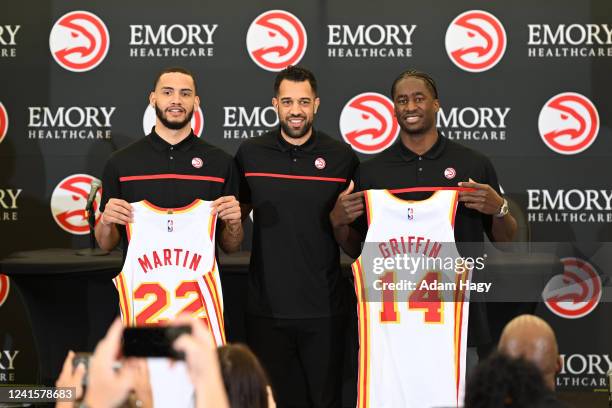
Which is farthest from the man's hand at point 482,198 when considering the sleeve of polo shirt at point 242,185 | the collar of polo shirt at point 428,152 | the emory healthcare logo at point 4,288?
the emory healthcare logo at point 4,288

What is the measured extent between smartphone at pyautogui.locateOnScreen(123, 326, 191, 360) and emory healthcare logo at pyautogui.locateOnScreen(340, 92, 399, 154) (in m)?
3.82

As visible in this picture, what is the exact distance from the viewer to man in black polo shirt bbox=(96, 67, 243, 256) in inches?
158

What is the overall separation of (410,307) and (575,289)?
2380 mm

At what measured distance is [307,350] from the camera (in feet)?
13.5

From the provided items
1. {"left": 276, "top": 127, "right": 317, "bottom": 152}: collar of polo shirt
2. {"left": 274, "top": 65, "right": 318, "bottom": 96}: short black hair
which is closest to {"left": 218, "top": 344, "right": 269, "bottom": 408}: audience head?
{"left": 276, "top": 127, "right": 317, "bottom": 152}: collar of polo shirt

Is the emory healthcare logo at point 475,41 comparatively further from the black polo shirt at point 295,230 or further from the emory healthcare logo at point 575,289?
the black polo shirt at point 295,230

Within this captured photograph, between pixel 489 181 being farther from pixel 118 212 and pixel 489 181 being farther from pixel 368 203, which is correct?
pixel 118 212

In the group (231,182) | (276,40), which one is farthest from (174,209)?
(276,40)

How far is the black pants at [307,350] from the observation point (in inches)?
162

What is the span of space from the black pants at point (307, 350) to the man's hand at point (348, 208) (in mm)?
493

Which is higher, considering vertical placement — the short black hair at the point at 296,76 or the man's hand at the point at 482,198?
the short black hair at the point at 296,76

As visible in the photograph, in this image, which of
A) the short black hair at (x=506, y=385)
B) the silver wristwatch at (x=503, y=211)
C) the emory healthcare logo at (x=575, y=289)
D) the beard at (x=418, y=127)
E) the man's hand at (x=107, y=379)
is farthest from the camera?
the emory healthcare logo at (x=575, y=289)

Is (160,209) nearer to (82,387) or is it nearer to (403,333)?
(403,333)

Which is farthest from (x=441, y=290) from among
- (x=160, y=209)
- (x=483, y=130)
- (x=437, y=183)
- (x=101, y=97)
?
(x=101, y=97)
